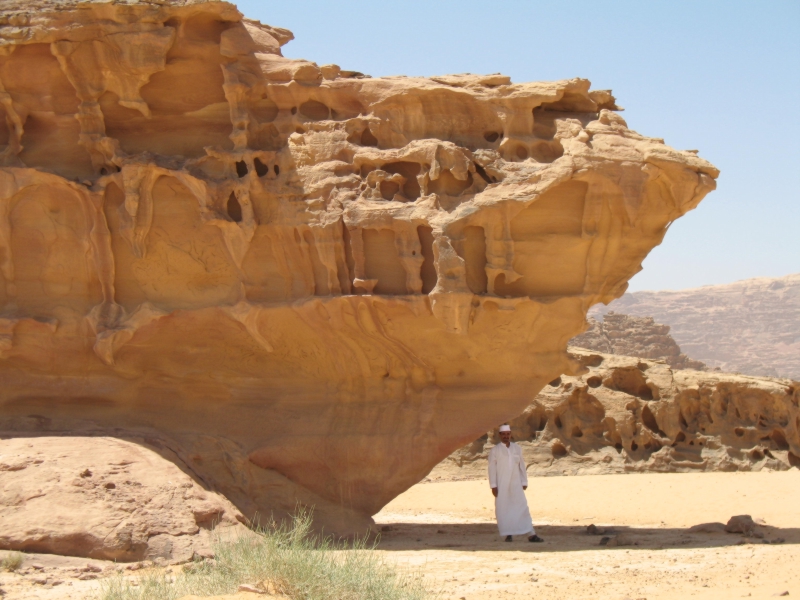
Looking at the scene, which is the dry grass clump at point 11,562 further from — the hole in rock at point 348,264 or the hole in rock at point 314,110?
the hole in rock at point 314,110

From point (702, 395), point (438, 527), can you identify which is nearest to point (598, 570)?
point (438, 527)

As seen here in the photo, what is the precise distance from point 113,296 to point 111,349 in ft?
2.33

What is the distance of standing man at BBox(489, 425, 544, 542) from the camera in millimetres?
10453

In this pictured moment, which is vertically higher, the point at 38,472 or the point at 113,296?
the point at 113,296

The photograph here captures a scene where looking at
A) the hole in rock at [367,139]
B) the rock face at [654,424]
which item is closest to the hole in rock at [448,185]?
the hole in rock at [367,139]

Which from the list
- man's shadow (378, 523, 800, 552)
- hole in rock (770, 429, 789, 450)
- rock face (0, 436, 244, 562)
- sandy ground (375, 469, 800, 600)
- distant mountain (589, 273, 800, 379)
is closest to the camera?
sandy ground (375, 469, 800, 600)

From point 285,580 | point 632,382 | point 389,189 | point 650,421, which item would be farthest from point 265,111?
point 650,421

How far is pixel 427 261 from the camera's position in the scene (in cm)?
1090

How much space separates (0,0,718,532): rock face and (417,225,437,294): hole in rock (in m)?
0.03

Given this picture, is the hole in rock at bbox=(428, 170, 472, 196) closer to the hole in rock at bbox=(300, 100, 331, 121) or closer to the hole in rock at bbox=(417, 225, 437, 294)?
the hole in rock at bbox=(417, 225, 437, 294)

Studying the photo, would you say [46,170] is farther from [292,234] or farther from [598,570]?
[598,570]

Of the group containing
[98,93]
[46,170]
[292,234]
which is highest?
[98,93]

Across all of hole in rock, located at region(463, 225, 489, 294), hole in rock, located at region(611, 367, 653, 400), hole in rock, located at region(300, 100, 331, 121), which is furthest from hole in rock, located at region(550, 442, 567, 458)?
hole in rock, located at region(300, 100, 331, 121)

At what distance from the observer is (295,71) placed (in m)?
11.4
